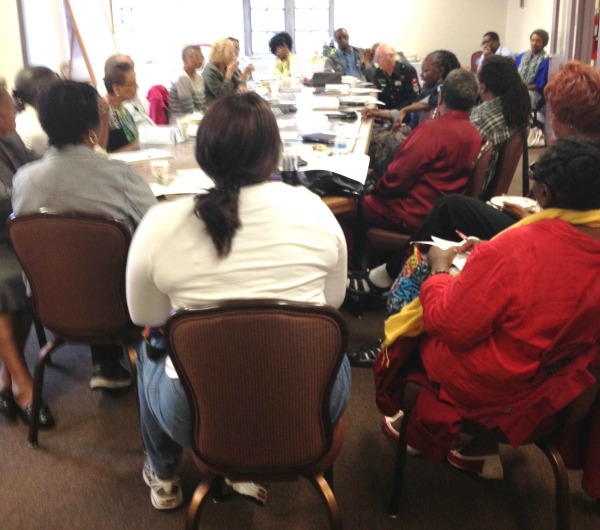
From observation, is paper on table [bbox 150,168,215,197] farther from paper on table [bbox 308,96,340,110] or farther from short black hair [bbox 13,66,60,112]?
paper on table [bbox 308,96,340,110]

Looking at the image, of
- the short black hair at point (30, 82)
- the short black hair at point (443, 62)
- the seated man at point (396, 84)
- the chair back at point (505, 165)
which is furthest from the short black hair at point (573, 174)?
the seated man at point (396, 84)

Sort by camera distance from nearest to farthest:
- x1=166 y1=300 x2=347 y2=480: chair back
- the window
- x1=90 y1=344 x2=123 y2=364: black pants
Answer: x1=166 y1=300 x2=347 y2=480: chair back, x1=90 y1=344 x2=123 y2=364: black pants, the window

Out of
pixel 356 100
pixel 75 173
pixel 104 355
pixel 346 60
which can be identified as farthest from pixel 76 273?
pixel 346 60

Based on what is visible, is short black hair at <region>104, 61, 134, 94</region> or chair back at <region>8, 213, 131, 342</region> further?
short black hair at <region>104, 61, 134, 94</region>

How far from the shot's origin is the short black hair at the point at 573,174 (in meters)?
1.36

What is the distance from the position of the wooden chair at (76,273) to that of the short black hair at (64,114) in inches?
11.7

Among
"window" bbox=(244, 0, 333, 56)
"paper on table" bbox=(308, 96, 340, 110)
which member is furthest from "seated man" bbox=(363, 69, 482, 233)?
"window" bbox=(244, 0, 333, 56)

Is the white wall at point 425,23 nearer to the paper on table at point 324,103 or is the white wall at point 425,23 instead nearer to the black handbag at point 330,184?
the paper on table at point 324,103

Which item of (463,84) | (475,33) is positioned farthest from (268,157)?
(475,33)

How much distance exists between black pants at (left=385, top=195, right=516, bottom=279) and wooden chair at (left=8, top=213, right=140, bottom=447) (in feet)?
3.69

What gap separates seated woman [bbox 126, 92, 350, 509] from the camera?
125 centimetres

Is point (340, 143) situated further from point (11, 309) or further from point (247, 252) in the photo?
point (247, 252)

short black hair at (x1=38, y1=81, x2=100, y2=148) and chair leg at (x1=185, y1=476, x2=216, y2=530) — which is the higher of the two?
short black hair at (x1=38, y1=81, x2=100, y2=148)

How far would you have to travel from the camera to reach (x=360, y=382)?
2.40 metres
